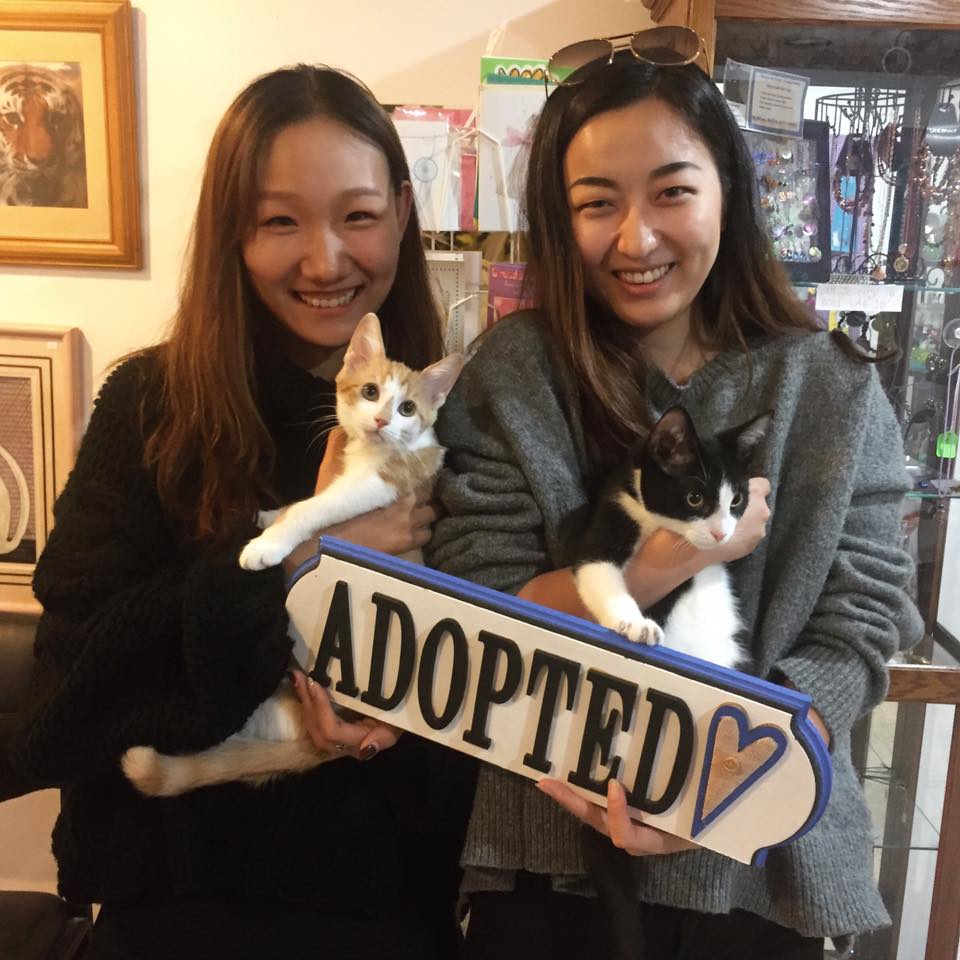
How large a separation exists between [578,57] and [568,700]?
2.77ft

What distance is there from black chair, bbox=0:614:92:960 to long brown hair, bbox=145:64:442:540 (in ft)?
2.12

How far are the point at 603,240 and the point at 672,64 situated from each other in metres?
0.24

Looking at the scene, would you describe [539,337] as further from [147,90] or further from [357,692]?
[147,90]

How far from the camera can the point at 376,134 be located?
112 centimetres

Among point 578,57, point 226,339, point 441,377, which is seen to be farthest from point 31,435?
point 578,57

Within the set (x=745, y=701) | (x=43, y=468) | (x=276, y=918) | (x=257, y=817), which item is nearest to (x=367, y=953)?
(x=276, y=918)

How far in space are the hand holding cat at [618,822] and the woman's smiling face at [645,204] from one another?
1.90 ft

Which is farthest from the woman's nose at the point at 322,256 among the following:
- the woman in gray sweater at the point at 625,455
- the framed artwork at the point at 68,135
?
the framed artwork at the point at 68,135

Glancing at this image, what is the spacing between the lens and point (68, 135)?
5.53ft

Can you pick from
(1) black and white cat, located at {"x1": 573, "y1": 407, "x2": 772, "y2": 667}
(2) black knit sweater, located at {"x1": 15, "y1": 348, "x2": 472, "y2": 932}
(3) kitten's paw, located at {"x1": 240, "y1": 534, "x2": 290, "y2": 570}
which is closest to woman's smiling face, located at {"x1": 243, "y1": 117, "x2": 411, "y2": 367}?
(2) black knit sweater, located at {"x1": 15, "y1": 348, "x2": 472, "y2": 932}

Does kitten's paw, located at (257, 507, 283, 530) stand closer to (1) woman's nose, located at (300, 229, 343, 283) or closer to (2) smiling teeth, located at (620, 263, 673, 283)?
(1) woman's nose, located at (300, 229, 343, 283)

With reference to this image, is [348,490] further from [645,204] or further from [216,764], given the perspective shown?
[645,204]

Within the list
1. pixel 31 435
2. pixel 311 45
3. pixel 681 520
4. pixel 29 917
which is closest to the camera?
pixel 681 520

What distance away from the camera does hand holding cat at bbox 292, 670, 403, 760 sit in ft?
3.10
